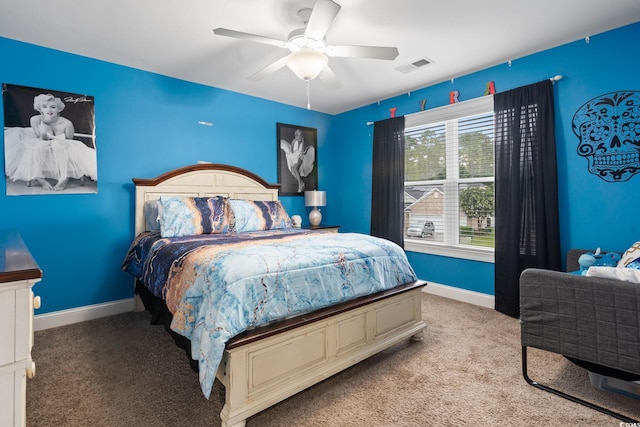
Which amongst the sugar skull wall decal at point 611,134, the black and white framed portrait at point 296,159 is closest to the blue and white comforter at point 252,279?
the sugar skull wall decal at point 611,134

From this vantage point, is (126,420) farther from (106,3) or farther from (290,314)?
(106,3)

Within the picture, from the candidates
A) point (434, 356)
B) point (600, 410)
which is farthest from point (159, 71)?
point (600, 410)

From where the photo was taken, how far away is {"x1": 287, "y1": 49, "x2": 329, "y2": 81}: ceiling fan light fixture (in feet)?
7.32

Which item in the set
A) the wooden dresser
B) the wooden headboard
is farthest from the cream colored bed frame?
the wooden headboard

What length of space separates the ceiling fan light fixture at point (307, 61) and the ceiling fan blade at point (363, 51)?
0.28 feet

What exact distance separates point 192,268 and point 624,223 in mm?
3230

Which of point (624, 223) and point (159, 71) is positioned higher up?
point (159, 71)

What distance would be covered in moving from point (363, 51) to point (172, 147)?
2.35 m

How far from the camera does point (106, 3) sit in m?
2.22

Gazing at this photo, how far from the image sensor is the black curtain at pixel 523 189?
284 centimetres

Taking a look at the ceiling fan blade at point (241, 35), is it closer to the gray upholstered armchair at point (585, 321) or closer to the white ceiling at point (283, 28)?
the white ceiling at point (283, 28)

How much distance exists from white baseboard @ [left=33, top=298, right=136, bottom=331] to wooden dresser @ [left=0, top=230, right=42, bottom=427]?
2531 millimetres

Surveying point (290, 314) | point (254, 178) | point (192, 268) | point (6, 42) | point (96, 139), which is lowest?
point (290, 314)

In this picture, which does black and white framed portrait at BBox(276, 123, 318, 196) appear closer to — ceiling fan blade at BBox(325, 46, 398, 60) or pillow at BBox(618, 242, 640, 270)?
ceiling fan blade at BBox(325, 46, 398, 60)
